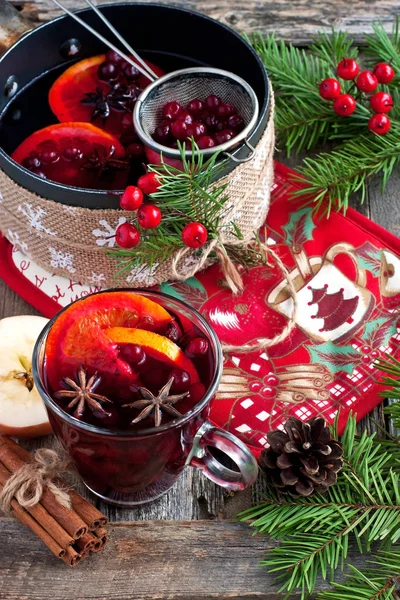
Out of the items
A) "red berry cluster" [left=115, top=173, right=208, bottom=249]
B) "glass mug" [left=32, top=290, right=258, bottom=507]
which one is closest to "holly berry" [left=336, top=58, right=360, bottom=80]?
"red berry cluster" [left=115, top=173, right=208, bottom=249]

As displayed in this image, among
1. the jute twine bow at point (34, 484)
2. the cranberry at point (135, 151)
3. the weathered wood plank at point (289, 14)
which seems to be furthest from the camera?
the weathered wood plank at point (289, 14)

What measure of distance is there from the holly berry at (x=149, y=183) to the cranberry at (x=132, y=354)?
0.23m

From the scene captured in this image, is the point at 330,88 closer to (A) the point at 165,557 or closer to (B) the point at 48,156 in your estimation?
(B) the point at 48,156

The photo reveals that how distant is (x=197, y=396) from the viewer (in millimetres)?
942

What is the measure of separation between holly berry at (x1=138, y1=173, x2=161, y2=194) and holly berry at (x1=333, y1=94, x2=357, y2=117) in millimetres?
453

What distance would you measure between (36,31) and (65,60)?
3.8 inches

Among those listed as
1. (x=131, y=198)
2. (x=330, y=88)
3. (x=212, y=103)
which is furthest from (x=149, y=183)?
(x=330, y=88)

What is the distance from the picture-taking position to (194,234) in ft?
3.54

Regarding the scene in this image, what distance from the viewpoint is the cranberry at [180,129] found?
117 cm

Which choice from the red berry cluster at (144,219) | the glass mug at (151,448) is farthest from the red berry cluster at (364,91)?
the glass mug at (151,448)

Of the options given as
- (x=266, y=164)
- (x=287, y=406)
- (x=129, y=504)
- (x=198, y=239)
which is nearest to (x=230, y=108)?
(x=266, y=164)

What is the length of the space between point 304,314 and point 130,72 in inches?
19.7

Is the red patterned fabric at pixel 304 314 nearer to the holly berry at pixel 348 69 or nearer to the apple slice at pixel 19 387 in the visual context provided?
the apple slice at pixel 19 387

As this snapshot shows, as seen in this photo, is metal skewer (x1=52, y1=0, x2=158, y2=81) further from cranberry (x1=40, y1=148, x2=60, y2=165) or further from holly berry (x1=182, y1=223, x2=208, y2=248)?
holly berry (x1=182, y1=223, x2=208, y2=248)
